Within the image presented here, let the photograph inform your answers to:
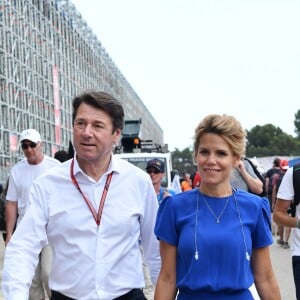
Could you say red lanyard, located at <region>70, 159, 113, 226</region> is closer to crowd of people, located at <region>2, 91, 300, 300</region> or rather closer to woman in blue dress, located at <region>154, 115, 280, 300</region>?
crowd of people, located at <region>2, 91, 300, 300</region>

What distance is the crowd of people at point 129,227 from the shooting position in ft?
9.46

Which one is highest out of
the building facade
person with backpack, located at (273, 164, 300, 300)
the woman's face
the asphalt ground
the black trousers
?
the building facade

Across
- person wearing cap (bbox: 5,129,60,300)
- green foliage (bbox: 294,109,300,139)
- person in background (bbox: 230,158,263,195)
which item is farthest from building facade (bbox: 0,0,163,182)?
green foliage (bbox: 294,109,300,139)

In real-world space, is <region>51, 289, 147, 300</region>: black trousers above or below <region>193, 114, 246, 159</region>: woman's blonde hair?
below

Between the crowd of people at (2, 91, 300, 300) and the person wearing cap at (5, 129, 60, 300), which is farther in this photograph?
the person wearing cap at (5, 129, 60, 300)

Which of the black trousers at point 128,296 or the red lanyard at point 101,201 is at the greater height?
the red lanyard at point 101,201

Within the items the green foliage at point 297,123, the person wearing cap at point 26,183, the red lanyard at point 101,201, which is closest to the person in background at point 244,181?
the person wearing cap at point 26,183

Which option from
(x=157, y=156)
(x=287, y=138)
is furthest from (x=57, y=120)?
(x=287, y=138)

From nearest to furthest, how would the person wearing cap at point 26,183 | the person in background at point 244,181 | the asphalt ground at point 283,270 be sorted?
the person wearing cap at point 26,183
the person in background at point 244,181
the asphalt ground at point 283,270

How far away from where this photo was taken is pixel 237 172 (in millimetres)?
6973

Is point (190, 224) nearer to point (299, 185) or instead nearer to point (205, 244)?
point (205, 244)

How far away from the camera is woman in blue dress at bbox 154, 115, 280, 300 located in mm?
2863

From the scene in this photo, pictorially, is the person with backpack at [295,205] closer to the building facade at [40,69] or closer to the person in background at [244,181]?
the person in background at [244,181]

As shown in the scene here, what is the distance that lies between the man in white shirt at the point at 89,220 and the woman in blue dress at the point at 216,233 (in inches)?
7.1
